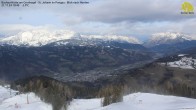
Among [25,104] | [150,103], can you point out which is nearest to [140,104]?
[150,103]

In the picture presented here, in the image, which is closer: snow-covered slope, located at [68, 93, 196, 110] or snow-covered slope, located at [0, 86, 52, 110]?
snow-covered slope, located at [68, 93, 196, 110]

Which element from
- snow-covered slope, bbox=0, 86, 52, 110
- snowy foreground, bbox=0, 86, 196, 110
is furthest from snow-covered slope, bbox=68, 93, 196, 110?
snow-covered slope, bbox=0, 86, 52, 110

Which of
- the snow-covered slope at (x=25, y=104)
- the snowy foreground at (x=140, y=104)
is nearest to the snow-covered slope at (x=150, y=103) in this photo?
the snowy foreground at (x=140, y=104)

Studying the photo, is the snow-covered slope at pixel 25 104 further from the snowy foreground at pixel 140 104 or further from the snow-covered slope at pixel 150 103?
the snow-covered slope at pixel 150 103

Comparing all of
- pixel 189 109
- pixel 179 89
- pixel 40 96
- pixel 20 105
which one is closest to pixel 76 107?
pixel 40 96

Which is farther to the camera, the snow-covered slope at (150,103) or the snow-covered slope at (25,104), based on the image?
the snow-covered slope at (25,104)

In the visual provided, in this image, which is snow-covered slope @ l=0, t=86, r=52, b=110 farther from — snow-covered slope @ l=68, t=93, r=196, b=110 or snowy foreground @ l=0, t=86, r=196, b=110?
snow-covered slope @ l=68, t=93, r=196, b=110

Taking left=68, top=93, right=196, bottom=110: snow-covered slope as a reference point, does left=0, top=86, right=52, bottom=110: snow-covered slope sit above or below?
below

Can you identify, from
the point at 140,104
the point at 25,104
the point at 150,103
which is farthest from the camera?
the point at 25,104

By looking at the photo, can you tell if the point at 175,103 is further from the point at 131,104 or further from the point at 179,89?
the point at 179,89

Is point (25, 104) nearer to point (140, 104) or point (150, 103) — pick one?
point (140, 104)

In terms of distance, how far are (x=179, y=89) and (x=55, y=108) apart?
125801mm

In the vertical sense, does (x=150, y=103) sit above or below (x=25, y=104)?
above

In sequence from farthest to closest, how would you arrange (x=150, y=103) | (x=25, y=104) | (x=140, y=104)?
(x=25, y=104) < (x=150, y=103) < (x=140, y=104)
